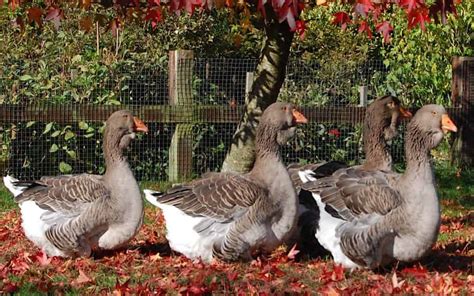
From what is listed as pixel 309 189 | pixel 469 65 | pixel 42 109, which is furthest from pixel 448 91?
pixel 309 189

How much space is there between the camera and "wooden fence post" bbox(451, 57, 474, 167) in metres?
14.1

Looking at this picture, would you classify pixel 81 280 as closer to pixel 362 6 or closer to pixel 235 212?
pixel 235 212

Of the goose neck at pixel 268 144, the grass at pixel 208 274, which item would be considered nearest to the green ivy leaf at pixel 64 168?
the grass at pixel 208 274

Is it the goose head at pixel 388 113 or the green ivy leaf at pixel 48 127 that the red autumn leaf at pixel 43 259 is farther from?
the green ivy leaf at pixel 48 127

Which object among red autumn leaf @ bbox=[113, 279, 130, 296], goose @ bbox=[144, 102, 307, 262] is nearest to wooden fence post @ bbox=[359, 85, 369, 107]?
goose @ bbox=[144, 102, 307, 262]

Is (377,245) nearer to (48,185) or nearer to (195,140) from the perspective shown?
(48,185)

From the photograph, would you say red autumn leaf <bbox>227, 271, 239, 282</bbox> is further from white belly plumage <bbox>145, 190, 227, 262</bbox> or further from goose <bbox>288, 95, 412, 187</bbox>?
goose <bbox>288, 95, 412, 187</bbox>

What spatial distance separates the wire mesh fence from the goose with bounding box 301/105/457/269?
16.5ft

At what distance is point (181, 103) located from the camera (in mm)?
12711

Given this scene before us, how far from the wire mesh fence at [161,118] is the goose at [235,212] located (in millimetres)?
4577

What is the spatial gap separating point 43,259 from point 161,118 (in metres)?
4.98

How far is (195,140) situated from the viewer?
13148mm

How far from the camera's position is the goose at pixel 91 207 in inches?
303

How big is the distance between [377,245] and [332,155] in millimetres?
6520
